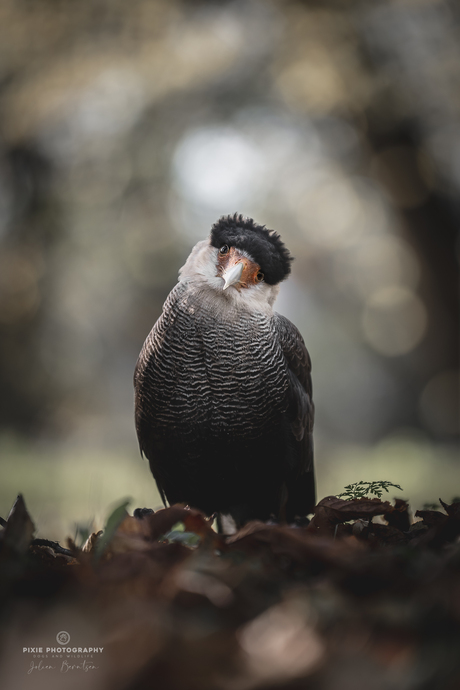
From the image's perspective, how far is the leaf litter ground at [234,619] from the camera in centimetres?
77

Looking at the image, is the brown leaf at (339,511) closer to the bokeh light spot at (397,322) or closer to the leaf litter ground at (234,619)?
the leaf litter ground at (234,619)

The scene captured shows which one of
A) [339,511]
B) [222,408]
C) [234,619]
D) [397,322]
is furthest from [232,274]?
[397,322]

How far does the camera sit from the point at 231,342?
10.2 feet

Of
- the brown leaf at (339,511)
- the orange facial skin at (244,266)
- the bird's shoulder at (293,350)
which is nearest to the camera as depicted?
the brown leaf at (339,511)

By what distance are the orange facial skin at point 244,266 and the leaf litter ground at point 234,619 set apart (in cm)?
213

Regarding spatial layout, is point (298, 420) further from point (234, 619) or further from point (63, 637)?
point (63, 637)

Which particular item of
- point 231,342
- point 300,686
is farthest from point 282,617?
point 231,342

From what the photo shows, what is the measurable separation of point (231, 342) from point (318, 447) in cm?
785

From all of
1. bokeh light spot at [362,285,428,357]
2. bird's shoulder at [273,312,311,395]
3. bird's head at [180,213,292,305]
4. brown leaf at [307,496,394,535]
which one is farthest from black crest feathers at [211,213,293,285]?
bokeh light spot at [362,285,428,357]

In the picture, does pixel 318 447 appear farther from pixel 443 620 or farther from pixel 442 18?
pixel 443 620

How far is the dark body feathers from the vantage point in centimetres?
303

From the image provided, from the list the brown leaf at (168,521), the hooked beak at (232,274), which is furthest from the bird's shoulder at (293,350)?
the brown leaf at (168,521)

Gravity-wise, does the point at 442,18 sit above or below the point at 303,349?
above

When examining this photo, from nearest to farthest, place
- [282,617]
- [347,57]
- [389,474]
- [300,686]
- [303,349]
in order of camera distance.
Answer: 1. [300,686]
2. [282,617]
3. [303,349]
4. [389,474]
5. [347,57]
